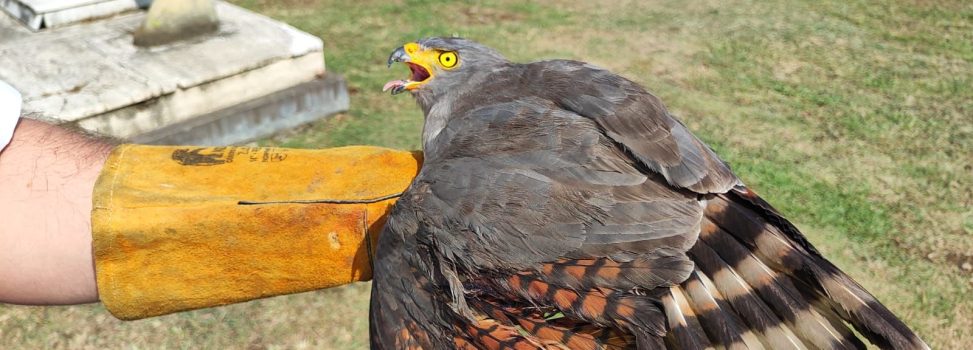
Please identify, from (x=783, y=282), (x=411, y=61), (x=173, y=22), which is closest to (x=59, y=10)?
(x=173, y=22)

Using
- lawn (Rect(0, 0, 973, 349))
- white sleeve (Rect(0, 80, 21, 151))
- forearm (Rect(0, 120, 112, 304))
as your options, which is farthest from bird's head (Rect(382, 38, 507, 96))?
lawn (Rect(0, 0, 973, 349))

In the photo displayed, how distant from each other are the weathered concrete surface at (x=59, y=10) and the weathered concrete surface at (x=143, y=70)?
0.09 m

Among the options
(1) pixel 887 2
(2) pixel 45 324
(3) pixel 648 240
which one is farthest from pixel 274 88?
(1) pixel 887 2

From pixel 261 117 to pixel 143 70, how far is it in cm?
101

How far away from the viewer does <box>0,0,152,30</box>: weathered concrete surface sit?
7402 millimetres

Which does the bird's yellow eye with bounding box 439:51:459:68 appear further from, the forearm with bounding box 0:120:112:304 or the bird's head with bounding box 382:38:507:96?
the forearm with bounding box 0:120:112:304

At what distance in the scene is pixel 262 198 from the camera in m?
2.96

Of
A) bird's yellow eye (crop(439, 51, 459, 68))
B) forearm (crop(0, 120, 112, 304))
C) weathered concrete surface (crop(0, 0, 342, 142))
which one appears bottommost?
weathered concrete surface (crop(0, 0, 342, 142))

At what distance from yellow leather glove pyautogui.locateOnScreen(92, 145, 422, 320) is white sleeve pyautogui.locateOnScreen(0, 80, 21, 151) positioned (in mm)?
341

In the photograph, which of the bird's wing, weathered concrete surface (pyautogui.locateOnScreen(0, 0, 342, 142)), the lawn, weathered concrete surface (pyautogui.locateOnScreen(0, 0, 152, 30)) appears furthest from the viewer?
weathered concrete surface (pyautogui.locateOnScreen(0, 0, 152, 30))

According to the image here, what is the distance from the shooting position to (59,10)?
7.43 m

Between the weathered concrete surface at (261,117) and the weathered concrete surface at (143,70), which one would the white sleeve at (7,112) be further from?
the weathered concrete surface at (261,117)

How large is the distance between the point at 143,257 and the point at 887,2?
10.8 meters

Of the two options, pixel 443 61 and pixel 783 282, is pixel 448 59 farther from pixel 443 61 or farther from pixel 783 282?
pixel 783 282
